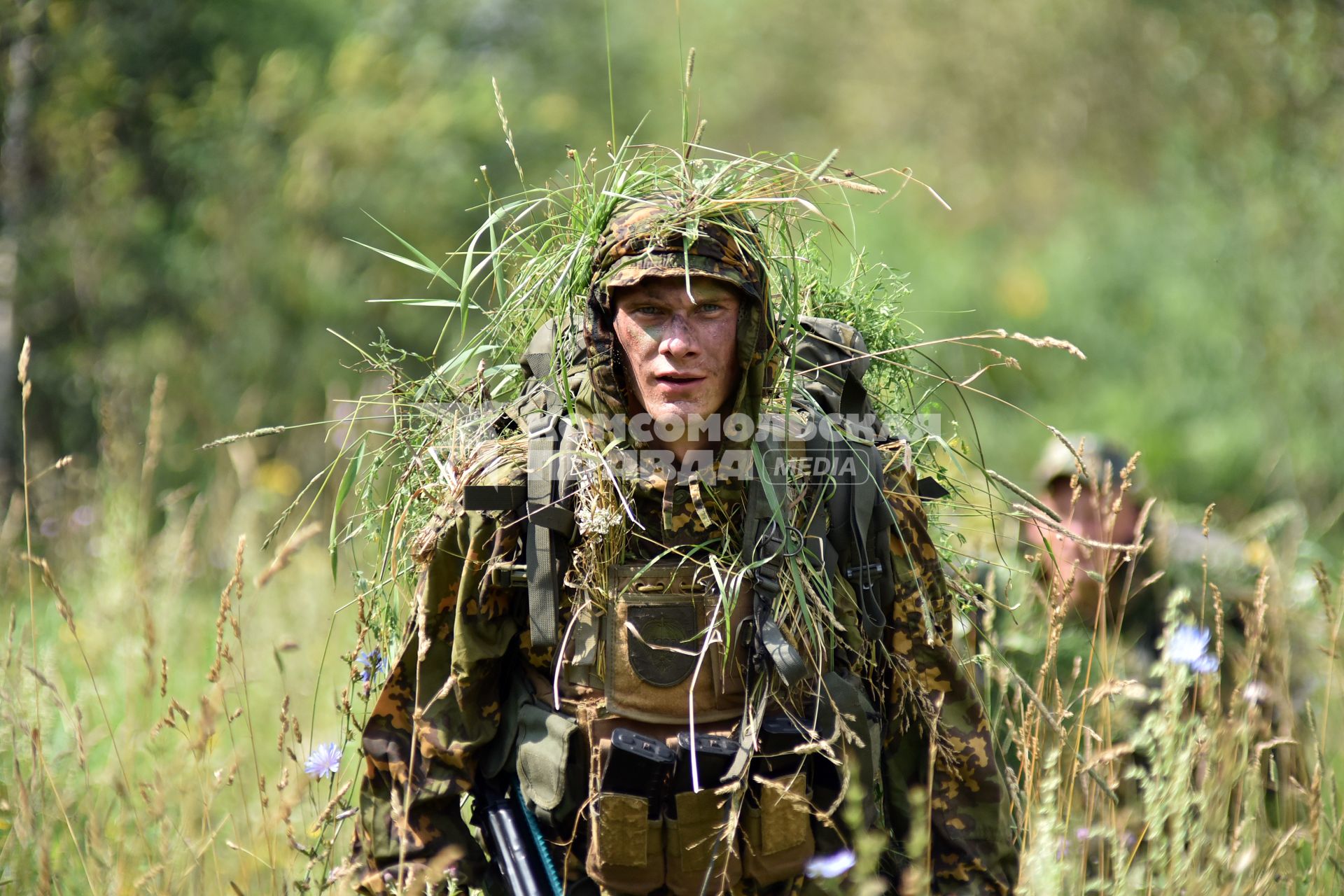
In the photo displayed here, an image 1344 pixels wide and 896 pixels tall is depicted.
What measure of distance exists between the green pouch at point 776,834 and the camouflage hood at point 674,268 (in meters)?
0.75

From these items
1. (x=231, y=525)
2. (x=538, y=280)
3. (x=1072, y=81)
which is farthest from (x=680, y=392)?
(x=1072, y=81)

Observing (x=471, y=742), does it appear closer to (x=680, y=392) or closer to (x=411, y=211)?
(x=680, y=392)

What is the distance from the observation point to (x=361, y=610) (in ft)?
8.11

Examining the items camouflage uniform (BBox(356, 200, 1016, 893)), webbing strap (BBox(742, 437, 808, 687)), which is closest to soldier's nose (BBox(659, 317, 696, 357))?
camouflage uniform (BBox(356, 200, 1016, 893))

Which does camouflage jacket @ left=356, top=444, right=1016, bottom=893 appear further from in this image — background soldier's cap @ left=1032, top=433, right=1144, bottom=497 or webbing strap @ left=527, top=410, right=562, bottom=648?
background soldier's cap @ left=1032, top=433, right=1144, bottom=497

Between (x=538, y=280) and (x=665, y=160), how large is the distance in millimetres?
373

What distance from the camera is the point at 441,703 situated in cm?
251

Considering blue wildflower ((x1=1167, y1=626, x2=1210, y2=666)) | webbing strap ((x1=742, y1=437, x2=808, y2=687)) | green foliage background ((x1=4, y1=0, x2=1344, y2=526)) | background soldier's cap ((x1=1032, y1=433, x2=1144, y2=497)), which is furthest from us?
green foliage background ((x1=4, y1=0, x2=1344, y2=526))

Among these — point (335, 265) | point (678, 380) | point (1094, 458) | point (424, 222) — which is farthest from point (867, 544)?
point (424, 222)

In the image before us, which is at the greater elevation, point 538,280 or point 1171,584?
point 538,280

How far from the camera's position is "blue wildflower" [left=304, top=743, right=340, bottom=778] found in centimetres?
267

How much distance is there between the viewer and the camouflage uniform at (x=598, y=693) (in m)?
2.46

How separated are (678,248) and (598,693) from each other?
91 centimetres

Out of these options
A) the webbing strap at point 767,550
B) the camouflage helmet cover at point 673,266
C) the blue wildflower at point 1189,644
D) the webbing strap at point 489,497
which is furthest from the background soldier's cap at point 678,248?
the blue wildflower at point 1189,644
